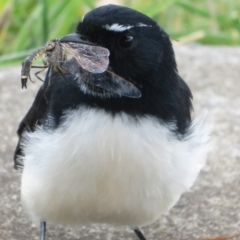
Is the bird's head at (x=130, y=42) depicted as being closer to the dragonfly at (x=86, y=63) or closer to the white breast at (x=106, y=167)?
the dragonfly at (x=86, y=63)

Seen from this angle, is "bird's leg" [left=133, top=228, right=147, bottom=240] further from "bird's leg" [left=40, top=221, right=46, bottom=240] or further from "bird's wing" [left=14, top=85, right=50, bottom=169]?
"bird's wing" [left=14, top=85, right=50, bottom=169]

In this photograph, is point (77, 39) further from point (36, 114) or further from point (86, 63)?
point (36, 114)

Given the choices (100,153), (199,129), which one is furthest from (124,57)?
(199,129)

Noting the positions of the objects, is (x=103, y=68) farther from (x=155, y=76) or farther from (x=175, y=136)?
(x=175, y=136)

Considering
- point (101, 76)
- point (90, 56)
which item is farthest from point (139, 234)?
point (90, 56)

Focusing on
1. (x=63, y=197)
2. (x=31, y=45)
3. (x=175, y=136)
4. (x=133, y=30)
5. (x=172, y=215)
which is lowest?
(x=31, y=45)

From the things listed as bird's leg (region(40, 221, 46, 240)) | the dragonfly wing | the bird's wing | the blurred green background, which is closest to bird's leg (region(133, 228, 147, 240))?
bird's leg (region(40, 221, 46, 240))

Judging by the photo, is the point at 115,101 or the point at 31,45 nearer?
the point at 115,101
